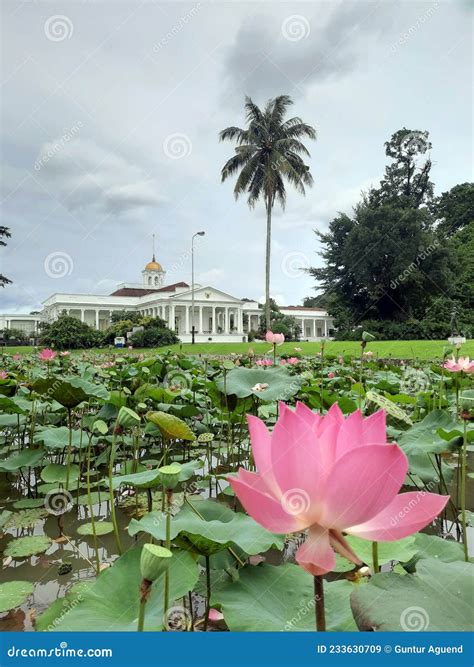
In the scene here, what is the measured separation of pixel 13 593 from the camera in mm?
845

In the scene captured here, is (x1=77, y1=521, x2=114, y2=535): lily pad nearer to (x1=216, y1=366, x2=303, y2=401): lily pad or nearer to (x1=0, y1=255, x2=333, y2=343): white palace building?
(x1=216, y1=366, x2=303, y2=401): lily pad

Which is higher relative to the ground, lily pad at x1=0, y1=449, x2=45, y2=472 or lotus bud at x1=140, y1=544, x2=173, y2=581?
lotus bud at x1=140, y1=544, x2=173, y2=581

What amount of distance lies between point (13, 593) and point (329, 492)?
80cm

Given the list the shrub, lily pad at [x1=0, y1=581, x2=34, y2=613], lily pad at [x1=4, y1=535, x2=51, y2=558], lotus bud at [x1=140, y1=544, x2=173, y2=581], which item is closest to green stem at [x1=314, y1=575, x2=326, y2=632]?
lotus bud at [x1=140, y1=544, x2=173, y2=581]

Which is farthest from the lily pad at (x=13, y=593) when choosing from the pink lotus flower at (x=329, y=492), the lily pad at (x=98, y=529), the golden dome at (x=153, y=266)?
the golden dome at (x=153, y=266)

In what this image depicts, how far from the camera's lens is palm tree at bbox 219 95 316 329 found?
17547 mm

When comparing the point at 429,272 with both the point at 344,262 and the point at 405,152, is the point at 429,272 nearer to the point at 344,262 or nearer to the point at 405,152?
the point at 344,262

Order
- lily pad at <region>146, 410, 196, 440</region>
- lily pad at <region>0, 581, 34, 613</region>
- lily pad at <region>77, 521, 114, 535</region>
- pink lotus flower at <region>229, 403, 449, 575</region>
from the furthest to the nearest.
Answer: lily pad at <region>77, 521, 114, 535</region>, lily pad at <region>0, 581, 34, 613</region>, lily pad at <region>146, 410, 196, 440</region>, pink lotus flower at <region>229, 403, 449, 575</region>

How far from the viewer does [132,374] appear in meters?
2.44

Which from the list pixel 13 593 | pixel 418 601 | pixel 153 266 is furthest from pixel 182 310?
pixel 418 601

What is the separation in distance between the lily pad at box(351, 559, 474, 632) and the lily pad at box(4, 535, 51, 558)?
0.89 metres

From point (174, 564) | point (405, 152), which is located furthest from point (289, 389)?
point (405, 152)

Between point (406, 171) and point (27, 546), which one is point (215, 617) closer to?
point (27, 546)

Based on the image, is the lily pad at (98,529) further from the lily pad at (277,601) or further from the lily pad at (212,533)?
the lily pad at (277,601)
